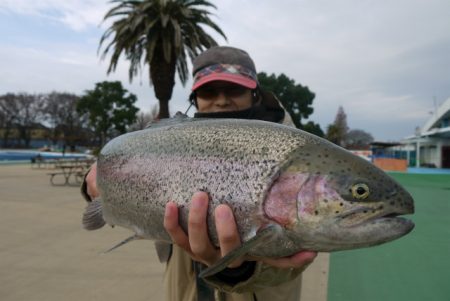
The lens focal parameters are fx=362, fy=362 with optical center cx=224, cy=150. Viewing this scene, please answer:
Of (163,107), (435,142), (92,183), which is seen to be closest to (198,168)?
(92,183)

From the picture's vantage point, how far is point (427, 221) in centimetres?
857

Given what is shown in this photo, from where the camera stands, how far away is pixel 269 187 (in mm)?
1666

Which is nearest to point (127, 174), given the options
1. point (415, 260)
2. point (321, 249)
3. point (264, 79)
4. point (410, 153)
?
point (321, 249)

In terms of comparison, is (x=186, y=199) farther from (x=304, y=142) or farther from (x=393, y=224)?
(x=393, y=224)

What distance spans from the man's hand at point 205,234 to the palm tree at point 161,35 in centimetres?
1495

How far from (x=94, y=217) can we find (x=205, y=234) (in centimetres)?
109

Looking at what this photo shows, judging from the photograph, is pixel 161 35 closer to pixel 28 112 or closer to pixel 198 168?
pixel 198 168

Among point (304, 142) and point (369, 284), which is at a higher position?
point (304, 142)

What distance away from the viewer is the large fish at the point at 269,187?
1.58 meters

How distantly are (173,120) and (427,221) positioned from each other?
27.4 feet

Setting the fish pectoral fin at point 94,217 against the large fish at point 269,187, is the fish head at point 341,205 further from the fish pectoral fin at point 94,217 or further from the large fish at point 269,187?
the fish pectoral fin at point 94,217

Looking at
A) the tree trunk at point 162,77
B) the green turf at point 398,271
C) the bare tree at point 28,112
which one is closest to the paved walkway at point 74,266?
the green turf at point 398,271

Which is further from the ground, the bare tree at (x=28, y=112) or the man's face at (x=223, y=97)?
the bare tree at (x=28, y=112)

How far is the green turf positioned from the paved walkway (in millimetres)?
291
